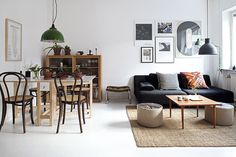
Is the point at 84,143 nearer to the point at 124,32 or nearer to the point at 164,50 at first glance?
the point at 124,32

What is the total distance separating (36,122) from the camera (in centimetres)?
395

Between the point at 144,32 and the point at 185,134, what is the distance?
140 inches

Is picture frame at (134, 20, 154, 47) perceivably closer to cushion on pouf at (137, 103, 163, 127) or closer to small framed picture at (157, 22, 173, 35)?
small framed picture at (157, 22, 173, 35)

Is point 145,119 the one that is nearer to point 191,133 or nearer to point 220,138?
point 191,133

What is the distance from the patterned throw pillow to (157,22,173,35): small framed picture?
128cm

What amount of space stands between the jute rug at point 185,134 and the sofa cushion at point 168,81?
1437 mm

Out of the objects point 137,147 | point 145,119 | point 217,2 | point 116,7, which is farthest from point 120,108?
point 217,2

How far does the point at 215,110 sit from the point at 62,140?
8.26ft

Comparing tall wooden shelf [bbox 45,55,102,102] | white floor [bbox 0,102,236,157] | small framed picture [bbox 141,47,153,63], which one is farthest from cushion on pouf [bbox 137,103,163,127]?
small framed picture [bbox 141,47,153,63]

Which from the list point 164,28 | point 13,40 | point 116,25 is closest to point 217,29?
point 164,28

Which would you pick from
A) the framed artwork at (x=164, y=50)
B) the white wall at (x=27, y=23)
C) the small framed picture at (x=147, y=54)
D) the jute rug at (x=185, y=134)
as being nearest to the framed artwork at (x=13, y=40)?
the white wall at (x=27, y=23)

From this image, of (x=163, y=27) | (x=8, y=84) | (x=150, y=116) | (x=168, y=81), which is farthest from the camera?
(x=163, y=27)

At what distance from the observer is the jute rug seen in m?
2.97

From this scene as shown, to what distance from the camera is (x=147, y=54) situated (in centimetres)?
622
